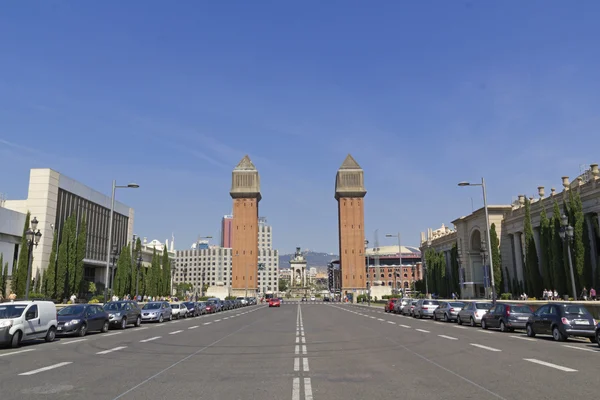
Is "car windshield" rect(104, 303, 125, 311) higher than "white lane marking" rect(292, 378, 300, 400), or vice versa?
"car windshield" rect(104, 303, 125, 311)

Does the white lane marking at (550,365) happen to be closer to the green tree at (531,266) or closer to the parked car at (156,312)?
the parked car at (156,312)

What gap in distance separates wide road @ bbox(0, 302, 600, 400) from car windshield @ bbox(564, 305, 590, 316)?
203cm

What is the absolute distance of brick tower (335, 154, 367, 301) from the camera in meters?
132

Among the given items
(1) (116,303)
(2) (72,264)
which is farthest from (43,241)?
(1) (116,303)

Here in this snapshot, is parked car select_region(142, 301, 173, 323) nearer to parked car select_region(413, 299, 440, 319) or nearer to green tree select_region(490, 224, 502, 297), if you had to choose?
parked car select_region(413, 299, 440, 319)

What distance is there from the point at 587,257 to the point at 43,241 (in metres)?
55.9

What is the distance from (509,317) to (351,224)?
114566 millimetres

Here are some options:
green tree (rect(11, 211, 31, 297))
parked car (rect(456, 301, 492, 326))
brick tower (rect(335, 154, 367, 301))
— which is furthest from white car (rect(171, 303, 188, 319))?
brick tower (rect(335, 154, 367, 301))

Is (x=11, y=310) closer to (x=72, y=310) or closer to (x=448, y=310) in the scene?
(x=72, y=310)

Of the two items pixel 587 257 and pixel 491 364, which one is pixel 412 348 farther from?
pixel 587 257

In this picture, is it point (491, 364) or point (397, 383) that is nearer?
point (397, 383)

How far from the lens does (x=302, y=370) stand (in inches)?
431

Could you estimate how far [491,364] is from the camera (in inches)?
460

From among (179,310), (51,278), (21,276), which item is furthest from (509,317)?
(51,278)
